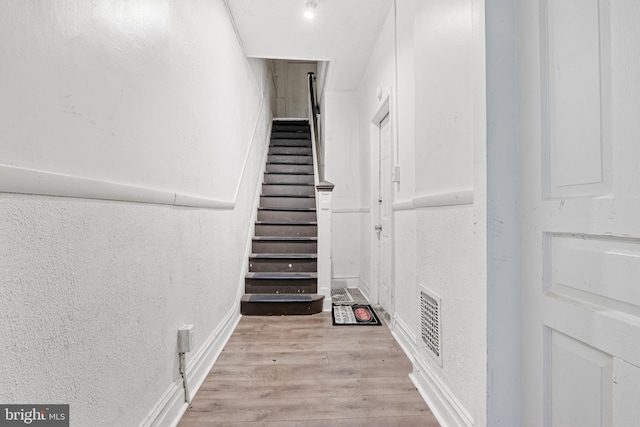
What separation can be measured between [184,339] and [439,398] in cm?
122

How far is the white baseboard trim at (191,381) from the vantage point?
4.05 feet

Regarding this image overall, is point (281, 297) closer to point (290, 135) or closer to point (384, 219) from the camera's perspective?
point (384, 219)

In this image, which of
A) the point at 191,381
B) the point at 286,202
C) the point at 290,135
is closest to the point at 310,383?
the point at 191,381

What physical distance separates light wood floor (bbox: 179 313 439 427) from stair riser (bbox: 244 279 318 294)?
0.55 m

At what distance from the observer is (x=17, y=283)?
25.7 inches

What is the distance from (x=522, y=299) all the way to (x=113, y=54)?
153 cm

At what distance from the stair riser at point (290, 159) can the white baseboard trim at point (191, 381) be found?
2.93 metres

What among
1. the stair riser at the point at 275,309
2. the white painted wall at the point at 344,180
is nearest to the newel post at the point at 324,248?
the stair riser at the point at 275,309

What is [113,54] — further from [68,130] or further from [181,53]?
[181,53]

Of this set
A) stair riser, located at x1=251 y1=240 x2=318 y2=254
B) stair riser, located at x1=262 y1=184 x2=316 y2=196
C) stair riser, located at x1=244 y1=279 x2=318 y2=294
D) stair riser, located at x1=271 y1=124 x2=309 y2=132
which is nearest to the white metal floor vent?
stair riser, located at x1=244 y1=279 x2=318 y2=294

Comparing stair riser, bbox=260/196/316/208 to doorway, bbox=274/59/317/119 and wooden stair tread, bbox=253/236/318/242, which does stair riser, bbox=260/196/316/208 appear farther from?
doorway, bbox=274/59/317/119

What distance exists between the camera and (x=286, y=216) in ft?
12.8

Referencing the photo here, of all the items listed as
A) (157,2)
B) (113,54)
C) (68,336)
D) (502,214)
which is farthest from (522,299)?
(157,2)

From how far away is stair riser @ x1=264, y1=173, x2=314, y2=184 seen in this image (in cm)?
443
